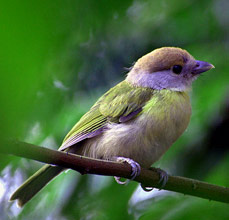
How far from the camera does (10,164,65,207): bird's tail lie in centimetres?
283

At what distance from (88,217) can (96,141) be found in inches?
39.1

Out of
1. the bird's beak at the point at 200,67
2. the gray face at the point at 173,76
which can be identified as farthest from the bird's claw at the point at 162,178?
the bird's beak at the point at 200,67

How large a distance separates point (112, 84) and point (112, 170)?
1.85m

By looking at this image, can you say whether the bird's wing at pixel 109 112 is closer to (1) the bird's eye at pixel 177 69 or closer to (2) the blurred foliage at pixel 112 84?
(2) the blurred foliage at pixel 112 84

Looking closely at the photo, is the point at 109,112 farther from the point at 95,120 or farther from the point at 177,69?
the point at 177,69

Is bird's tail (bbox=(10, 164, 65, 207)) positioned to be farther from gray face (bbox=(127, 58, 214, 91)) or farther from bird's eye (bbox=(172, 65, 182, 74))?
bird's eye (bbox=(172, 65, 182, 74))

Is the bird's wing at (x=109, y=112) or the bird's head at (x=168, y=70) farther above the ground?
the bird's head at (x=168, y=70)

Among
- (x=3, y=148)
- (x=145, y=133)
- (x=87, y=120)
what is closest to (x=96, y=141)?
(x=87, y=120)

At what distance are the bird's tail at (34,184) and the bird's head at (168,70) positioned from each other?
114 cm

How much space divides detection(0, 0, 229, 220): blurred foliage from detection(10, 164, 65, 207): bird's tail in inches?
2.6

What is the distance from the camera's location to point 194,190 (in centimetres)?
211

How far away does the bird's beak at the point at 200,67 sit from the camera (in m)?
3.21

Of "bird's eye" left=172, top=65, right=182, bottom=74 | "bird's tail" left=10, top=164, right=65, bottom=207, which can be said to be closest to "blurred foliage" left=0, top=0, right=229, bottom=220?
"bird's tail" left=10, top=164, right=65, bottom=207

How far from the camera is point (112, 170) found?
2.01 m
